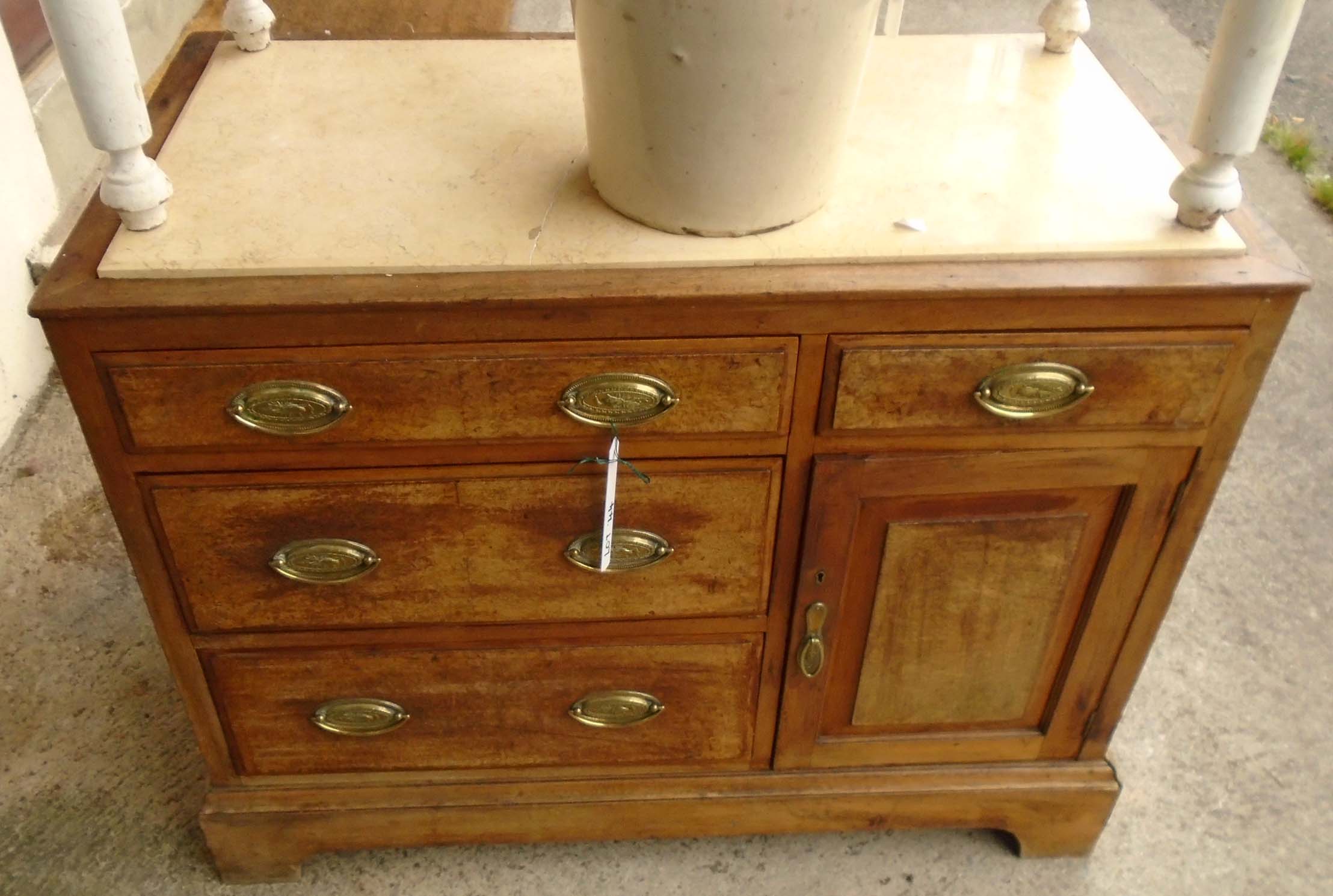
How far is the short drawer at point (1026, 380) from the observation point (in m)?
0.97

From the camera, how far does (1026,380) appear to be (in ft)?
3.22

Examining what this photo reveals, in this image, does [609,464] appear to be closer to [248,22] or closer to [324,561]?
[324,561]

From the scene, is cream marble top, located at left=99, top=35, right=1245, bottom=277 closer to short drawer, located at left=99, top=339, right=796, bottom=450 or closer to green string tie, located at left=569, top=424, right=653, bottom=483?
short drawer, located at left=99, top=339, right=796, bottom=450

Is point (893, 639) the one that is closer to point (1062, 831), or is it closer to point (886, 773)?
point (886, 773)

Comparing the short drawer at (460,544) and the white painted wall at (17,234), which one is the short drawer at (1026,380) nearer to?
the short drawer at (460,544)

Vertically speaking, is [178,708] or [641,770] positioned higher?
[641,770]

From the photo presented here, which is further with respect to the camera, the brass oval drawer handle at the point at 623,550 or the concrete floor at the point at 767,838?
the concrete floor at the point at 767,838

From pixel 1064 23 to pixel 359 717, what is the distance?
107cm

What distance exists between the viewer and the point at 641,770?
1.30 m

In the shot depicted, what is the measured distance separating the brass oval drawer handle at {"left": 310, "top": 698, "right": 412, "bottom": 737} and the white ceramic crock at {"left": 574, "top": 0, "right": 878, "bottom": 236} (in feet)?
1.94

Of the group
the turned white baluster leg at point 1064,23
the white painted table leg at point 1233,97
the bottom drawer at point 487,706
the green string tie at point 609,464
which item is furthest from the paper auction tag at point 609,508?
the turned white baluster leg at point 1064,23

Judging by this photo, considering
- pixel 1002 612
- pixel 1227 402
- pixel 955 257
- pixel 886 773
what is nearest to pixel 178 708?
pixel 886 773

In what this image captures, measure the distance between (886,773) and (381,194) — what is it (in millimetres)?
847

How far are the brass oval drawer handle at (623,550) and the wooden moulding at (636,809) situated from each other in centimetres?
34
